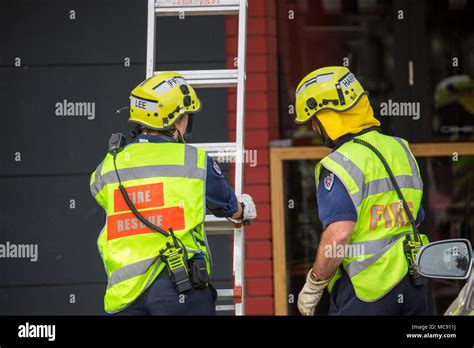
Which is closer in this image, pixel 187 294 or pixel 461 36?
pixel 187 294

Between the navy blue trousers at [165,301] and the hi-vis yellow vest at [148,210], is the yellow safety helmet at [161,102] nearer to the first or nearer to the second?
the hi-vis yellow vest at [148,210]

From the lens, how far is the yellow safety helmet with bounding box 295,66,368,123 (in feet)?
16.5

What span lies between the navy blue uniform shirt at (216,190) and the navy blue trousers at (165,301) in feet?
1.22

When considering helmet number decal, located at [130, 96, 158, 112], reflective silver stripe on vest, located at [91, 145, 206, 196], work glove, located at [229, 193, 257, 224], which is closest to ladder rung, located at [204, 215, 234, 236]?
work glove, located at [229, 193, 257, 224]

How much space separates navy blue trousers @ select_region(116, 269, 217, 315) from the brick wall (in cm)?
203

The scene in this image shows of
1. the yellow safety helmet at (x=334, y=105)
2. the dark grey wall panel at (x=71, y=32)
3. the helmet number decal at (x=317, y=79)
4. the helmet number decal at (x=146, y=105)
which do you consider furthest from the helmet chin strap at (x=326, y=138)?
the dark grey wall panel at (x=71, y=32)

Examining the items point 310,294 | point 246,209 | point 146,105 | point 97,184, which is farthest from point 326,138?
point 97,184

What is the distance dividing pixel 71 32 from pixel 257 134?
1.32 metres

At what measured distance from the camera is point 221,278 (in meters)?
6.76

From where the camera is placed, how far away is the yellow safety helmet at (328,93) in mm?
5023

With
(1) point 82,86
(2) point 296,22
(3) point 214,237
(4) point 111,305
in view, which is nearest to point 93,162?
(1) point 82,86

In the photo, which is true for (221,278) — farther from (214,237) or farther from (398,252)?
(398,252)

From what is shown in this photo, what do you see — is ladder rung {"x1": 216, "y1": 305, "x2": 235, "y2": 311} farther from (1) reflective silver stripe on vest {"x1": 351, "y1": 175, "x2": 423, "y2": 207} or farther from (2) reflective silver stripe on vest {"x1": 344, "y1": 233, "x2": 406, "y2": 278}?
(1) reflective silver stripe on vest {"x1": 351, "y1": 175, "x2": 423, "y2": 207}

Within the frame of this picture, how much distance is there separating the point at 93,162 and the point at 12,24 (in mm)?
997
